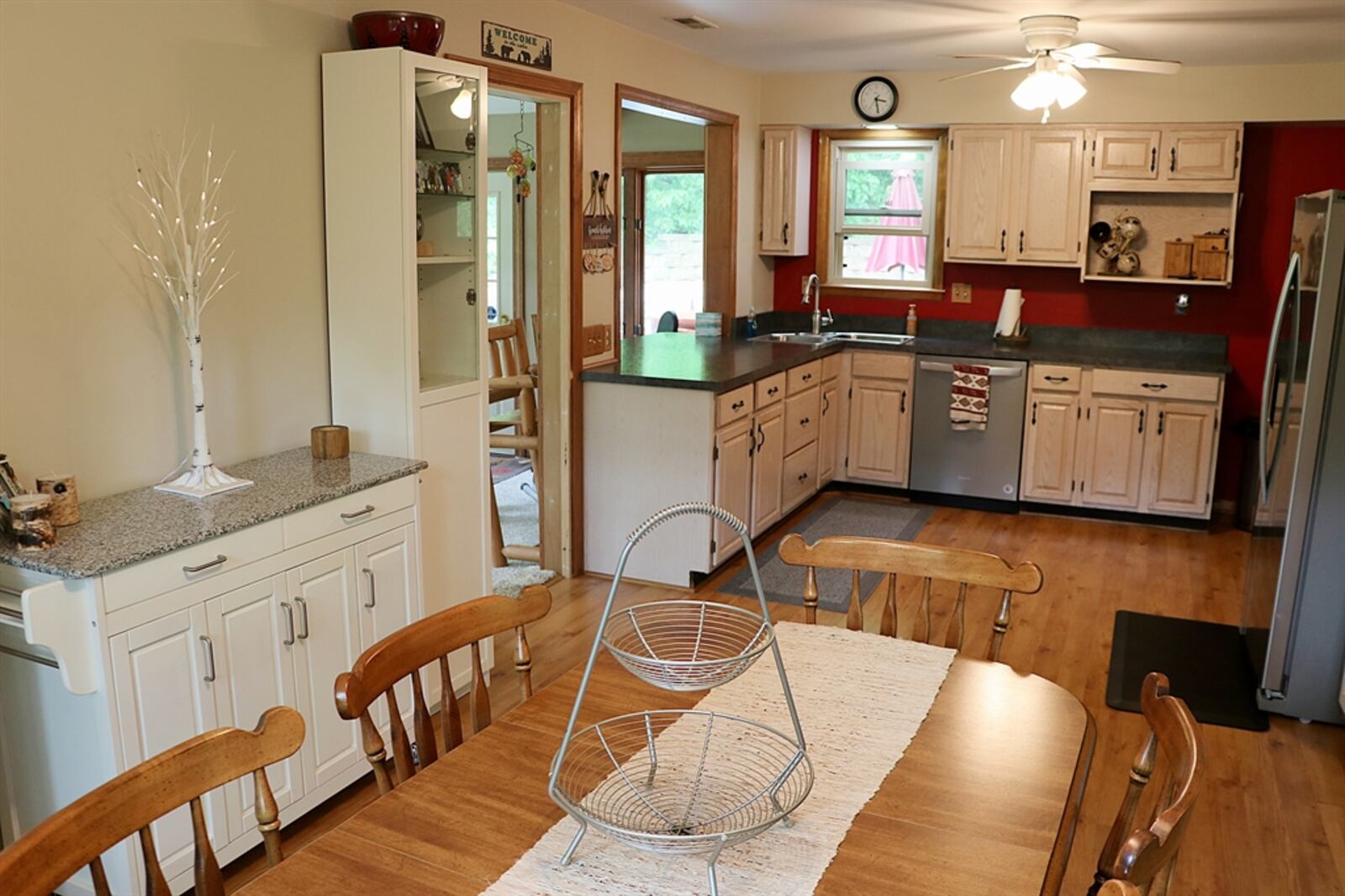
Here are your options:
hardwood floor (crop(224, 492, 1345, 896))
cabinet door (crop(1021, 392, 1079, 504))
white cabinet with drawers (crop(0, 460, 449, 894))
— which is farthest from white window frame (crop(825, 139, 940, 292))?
white cabinet with drawers (crop(0, 460, 449, 894))

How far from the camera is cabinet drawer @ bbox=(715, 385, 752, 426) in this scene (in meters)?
4.64

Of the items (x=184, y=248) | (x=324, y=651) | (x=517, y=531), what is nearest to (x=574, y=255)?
(x=517, y=531)

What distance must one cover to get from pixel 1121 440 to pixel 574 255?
3138mm

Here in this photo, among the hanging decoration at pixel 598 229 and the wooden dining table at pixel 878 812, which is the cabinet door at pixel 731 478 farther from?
the wooden dining table at pixel 878 812

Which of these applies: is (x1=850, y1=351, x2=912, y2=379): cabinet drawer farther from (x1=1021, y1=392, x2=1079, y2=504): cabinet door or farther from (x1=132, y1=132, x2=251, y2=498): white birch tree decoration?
(x1=132, y1=132, x2=251, y2=498): white birch tree decoration

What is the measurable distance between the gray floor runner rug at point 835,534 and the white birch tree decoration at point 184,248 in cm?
216

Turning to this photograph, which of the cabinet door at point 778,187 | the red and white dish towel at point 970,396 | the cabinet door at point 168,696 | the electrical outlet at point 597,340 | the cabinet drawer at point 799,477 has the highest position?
the cabinet door at point 778,187

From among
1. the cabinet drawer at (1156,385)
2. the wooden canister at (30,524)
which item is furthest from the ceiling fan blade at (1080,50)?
the wooden canister at (30,524)

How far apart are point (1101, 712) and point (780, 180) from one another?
12.5 ft

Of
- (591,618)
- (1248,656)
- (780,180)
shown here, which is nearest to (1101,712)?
(1248,656)

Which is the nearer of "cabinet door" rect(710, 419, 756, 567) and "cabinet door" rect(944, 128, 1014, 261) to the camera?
"cabinet door" rect(710, 419, 756, 567)

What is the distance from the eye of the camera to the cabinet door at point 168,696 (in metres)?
2.29

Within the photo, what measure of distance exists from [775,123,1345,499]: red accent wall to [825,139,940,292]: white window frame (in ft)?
0.71

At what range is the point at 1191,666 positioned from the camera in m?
4.08
